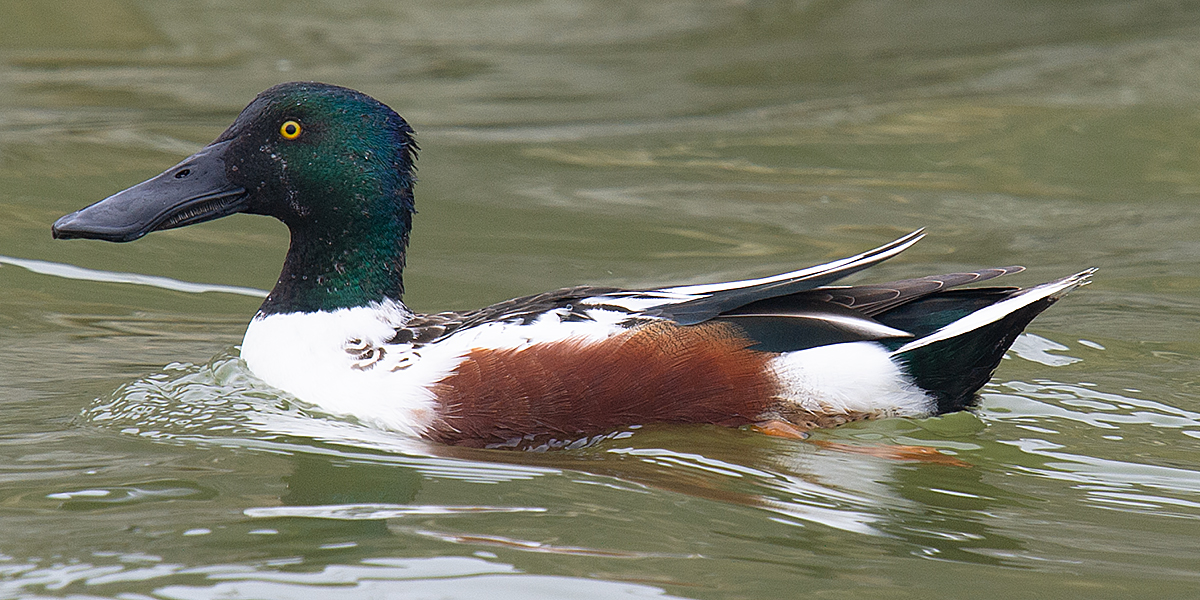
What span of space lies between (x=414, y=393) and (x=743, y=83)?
19.3 ft

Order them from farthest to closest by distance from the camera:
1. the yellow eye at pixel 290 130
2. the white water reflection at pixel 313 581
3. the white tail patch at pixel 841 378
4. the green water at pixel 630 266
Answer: the yellow eye at pixel 290 130
the white tail patch at pixel 841 378
the green water at pixel 630 266
the white water reflection at pixel 313 581

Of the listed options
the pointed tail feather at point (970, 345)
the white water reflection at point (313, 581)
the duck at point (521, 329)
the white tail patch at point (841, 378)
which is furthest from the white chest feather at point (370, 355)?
the white water reflection at point (313, 581)

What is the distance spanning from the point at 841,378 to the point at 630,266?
7.94ft

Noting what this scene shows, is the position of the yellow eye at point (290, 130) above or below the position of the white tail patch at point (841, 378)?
above

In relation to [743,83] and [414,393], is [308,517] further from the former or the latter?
[743,83]

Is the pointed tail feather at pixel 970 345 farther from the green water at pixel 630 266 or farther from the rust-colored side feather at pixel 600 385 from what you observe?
the rust-colored side feather at pixel 600 385

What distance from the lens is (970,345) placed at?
15.0ft

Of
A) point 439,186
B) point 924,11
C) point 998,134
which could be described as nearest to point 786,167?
point 998,134

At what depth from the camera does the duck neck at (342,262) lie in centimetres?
484

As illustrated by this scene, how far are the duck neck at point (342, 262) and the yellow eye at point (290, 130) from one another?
275 millimetres

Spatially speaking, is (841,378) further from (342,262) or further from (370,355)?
(342,262)

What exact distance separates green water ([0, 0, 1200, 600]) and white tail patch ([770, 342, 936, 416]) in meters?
0.13

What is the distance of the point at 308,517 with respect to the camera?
12.4 ft

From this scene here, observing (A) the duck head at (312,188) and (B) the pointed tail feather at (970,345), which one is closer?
(B) the pointed tail feather at (970,345)
